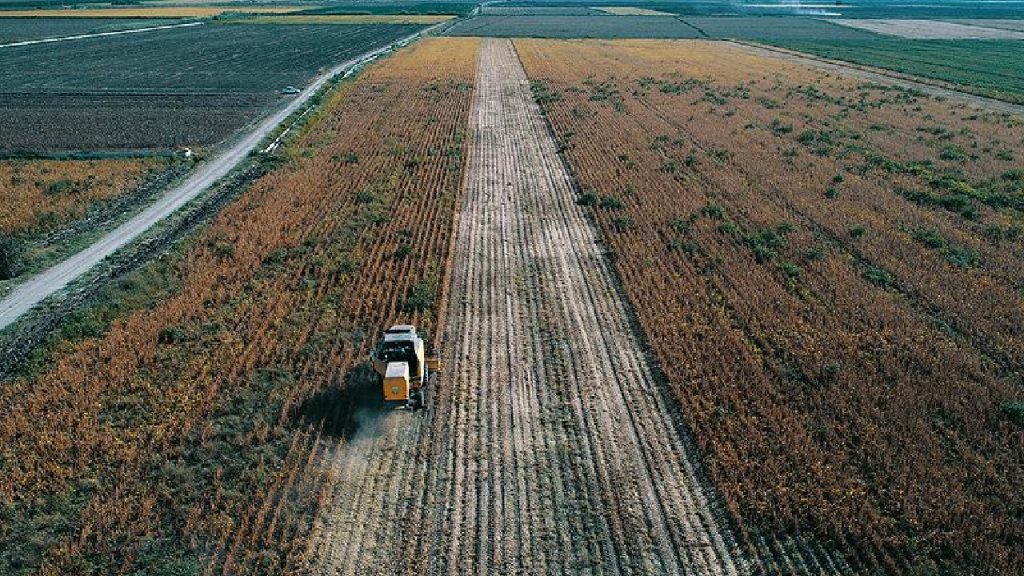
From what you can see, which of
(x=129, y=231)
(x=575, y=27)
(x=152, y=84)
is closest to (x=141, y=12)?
(x=575, y=27)

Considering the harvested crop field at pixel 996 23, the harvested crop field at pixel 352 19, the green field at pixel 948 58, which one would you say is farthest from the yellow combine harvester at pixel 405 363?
the harvested crop field at pixel 996 23

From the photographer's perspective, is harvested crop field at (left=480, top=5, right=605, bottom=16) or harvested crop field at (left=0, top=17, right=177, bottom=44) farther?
harvested crop field at (left=480, top=5, right=605, bottom=16)

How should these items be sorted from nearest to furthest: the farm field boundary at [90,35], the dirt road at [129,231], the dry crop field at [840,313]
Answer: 1. the dry crop field at [840,313]
2. the dirt road at [129,231]
3. the farm field boundary at [90,35]

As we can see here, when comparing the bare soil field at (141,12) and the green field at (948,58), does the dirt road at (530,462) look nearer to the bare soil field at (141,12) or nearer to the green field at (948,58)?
the green field at (948,58)

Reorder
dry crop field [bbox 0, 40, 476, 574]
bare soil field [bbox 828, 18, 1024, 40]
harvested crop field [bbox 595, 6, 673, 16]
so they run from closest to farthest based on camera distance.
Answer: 1. dry crop field [bbox 0, 40, 476, 574]
2. bare soil field [bbox 828, 18, 1024, 40]
3. harvested crop field [bbox 595, 6, 673, 16]

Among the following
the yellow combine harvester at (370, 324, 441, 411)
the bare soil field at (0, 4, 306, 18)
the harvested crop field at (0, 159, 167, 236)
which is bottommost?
the yellow combine harvester at (370, 324, 441, 411)

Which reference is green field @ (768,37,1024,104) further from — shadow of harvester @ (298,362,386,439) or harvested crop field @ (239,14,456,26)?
harvested crop field @ (239,14,456,26)

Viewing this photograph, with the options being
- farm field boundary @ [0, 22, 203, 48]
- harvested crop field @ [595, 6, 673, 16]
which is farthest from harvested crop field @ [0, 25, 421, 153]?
harvested crop field @ [595, 6, 673, 16]
